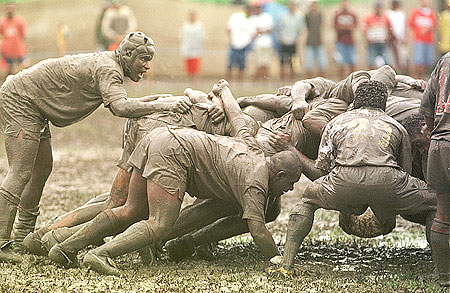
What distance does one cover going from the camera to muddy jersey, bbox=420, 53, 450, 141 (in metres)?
6.38

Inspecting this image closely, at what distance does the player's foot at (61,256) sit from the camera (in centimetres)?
682

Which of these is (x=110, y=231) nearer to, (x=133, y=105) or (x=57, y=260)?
(x=57, y=260)

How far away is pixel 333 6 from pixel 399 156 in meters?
21.9

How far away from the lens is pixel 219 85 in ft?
25.6

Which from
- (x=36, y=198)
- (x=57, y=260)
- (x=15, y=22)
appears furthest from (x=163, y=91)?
(x=57, y=260)

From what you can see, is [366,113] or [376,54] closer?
[366,113]

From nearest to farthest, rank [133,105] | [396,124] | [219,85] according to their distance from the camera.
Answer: [396,124] → [133,105] → [219,85]

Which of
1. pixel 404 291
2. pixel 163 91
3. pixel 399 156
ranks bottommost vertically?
pixel 163 91

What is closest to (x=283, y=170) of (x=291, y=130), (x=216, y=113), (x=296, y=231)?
(x=296, y=231)

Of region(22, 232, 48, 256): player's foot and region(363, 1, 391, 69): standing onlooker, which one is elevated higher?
region(22, 232, 48, 256): player's foot

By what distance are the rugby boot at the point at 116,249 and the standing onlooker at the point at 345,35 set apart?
1542 cm

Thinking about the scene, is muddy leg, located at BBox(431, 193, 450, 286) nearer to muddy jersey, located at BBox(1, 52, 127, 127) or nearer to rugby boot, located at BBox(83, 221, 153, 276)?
rugby boot, located at BBox(83, 221, 153, 276)

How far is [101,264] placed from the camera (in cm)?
648

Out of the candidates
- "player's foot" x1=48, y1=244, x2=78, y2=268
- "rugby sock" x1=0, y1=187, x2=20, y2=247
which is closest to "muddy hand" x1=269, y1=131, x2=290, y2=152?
"player's foot" x1=48, y1=244, x2=78, y2=268
